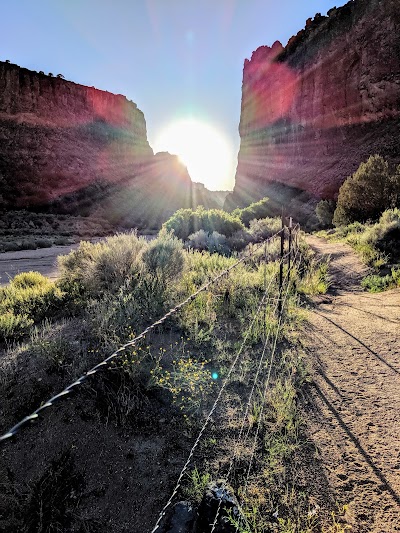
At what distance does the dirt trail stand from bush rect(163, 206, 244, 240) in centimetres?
1101

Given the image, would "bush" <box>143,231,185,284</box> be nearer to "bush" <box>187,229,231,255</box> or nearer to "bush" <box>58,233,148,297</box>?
"bush" <box>58,233,148,297</box>

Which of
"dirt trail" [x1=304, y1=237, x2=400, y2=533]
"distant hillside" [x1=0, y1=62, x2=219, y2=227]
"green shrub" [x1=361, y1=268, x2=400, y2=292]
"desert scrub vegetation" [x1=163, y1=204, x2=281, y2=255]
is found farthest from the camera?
"distant hillside" [x1=0, y1=62, x2=219, y2=227]

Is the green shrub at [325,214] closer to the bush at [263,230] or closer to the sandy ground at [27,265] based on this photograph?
the bush at [263,230]

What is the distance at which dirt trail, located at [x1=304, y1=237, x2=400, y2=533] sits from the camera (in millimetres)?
2752

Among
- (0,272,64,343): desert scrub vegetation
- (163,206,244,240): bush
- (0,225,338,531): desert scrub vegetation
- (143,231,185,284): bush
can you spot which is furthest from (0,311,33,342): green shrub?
(163,206,244,240): bush

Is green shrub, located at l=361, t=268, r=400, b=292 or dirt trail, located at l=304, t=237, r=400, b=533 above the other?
dirt trail, located at l=304, t=237, r=400, b=533

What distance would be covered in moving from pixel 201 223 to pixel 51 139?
117 feet

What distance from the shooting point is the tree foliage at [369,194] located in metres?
20.9

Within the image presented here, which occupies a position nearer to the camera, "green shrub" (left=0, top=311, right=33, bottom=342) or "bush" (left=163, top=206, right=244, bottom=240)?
"green shrub" (left=0, top=311, right=33, bottom=342)

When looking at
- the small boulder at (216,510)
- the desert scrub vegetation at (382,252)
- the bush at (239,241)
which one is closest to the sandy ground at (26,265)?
the bush at (239,241)

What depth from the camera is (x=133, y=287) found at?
6.77 m

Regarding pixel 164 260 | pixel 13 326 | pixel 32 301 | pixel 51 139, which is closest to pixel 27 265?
pixel 32 301

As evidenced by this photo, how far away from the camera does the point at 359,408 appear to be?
3.83 metres

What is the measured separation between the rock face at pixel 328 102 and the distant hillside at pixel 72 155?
19.1 metres
